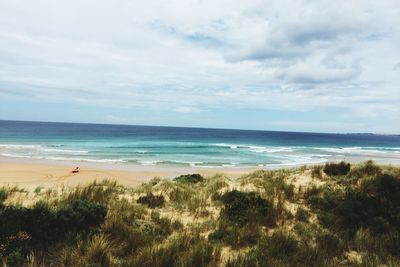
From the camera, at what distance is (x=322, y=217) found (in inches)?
315

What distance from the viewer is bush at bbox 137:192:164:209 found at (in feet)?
30.2

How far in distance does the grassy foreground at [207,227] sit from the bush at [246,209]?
3 centimetres

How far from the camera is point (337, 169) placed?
12023mm

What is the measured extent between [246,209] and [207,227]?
135 cm

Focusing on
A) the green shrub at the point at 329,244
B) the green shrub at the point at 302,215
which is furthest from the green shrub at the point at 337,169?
the green shrub at the point at 329,244

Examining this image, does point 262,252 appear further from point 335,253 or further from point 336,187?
point 336,187

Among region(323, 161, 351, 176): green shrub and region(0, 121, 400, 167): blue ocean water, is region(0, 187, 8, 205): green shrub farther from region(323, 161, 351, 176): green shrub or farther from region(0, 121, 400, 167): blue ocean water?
region(0, 121, 400, 167): blue ocean water

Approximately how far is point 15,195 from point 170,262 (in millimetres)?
5932

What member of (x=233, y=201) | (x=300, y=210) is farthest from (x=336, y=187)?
(x=233, y=201)

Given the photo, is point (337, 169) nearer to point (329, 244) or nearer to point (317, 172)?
point (317, 172)

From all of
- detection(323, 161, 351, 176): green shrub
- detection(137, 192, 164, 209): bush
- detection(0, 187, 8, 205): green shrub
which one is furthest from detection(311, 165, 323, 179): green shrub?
detection(0, 187, 8, 205): green shrub

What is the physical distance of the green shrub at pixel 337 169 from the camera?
11.9 meters

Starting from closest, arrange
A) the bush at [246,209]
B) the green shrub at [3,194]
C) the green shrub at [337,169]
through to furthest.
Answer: the bush at [246,209] → the green shrub at [3,194] → the green shrub at [337,169]

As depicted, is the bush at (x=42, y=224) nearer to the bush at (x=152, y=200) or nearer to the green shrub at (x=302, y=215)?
the bush at (x=152, y=200)
